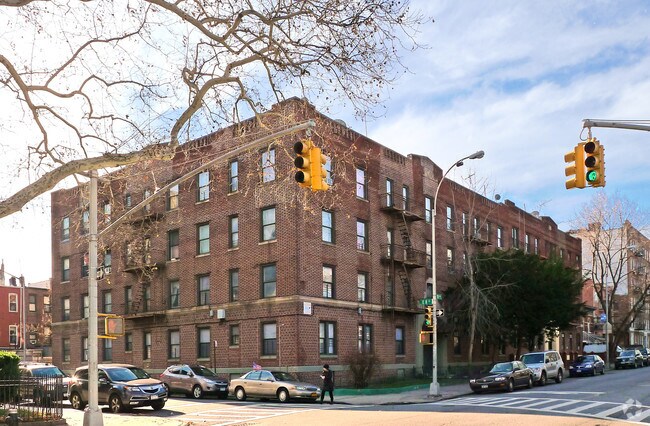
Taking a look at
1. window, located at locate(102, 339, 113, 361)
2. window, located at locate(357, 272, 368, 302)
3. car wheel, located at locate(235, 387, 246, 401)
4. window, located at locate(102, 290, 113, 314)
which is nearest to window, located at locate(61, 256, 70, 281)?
window, located at locate(102, 290, 113, 314)

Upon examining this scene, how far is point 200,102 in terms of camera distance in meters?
17.5

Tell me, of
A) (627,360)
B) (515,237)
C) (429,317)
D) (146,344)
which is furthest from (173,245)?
(627,360)

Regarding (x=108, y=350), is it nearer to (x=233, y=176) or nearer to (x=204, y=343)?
(x=204, y=343)

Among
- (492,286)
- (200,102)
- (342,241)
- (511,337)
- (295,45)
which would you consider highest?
(295,45)

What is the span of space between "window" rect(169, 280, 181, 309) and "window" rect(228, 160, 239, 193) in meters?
6.65

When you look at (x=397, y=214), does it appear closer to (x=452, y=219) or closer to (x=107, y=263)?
(x=452, y=219)

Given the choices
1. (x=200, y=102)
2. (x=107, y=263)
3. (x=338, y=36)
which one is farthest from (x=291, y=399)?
(x=107, y=263)

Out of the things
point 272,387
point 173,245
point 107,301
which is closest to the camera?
point 272,387

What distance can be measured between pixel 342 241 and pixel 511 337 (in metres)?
16.4

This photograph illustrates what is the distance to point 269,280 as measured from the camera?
3338 cm

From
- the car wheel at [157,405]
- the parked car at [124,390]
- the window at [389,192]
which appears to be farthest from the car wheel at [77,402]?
the window at [389,192]

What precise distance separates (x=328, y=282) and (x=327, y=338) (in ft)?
8.96

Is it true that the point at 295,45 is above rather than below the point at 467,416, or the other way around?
above

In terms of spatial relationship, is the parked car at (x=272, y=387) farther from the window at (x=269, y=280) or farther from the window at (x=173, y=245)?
the window at (x=173, y=245)
